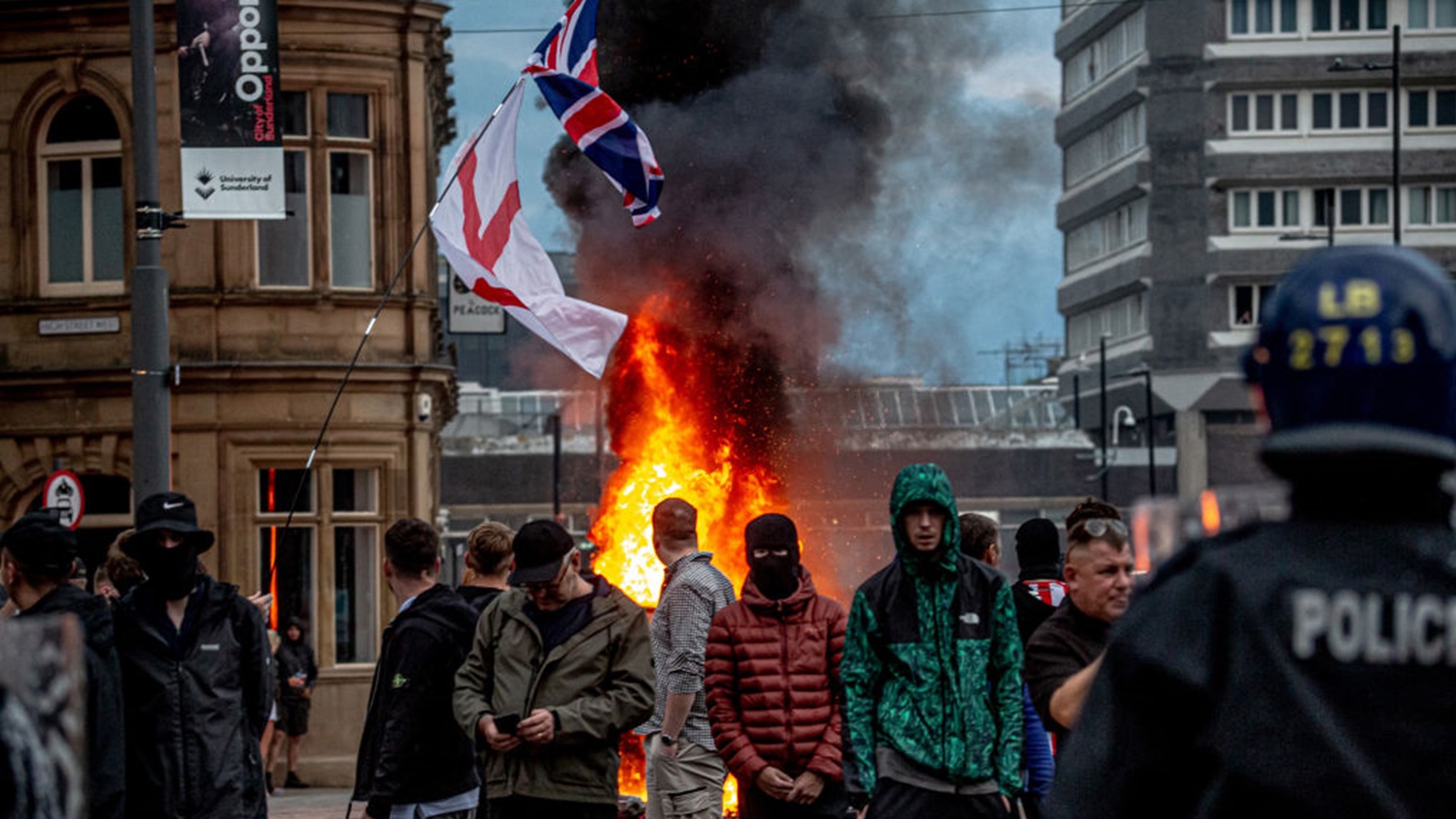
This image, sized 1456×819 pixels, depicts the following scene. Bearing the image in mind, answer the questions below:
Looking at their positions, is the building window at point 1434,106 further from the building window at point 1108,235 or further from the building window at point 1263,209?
the building window at point 1108,235

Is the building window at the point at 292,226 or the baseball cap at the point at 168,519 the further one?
the building window at the point at 292,226

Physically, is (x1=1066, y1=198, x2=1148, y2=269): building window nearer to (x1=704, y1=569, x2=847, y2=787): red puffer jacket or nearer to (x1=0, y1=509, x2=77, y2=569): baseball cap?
(x1=704, y1=569, x2=847, y2=787): red puffer jacket

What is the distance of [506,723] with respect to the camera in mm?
7707

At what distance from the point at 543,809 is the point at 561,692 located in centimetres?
46

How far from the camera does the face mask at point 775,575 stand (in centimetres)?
825

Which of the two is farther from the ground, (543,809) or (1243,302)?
(1243,302)

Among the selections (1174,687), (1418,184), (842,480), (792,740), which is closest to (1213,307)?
(1418,184)

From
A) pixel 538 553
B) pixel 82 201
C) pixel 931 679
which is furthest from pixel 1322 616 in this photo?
pixel 82 201

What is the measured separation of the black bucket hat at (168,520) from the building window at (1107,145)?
68744 mm

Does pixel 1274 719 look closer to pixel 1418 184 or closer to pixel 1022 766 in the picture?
pixel 1022 766

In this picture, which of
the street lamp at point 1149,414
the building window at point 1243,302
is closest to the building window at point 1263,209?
the building window at point 1243,302

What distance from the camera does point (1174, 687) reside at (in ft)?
7.76

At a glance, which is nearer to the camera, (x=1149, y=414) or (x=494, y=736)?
(x=494, y=736)

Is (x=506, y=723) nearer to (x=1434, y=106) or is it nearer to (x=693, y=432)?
(x=693, y=432)
